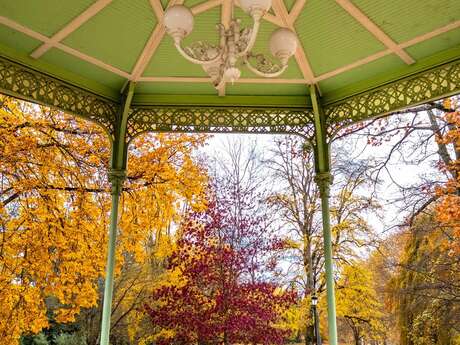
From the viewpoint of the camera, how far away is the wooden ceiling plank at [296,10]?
2.90m

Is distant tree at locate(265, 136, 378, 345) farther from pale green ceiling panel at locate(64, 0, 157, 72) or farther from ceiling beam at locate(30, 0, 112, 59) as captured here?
ceiling beam at locate(30, 0, 112, 59)

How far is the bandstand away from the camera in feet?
9.48

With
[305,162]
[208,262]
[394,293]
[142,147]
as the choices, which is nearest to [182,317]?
[208,262]

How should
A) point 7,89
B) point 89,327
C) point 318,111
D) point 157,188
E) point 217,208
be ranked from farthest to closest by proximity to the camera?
point 89,327, point 217,208, point 157,188, point 318,111, point 7,89

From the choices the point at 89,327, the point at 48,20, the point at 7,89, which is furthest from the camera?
the point at 89,327

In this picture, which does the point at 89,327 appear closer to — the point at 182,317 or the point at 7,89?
the point at 182,317

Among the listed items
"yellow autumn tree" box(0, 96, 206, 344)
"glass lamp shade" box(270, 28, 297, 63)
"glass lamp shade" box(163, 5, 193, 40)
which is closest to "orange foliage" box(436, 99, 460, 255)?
"yellow autumn tree" box(0, 96, 206, 344)

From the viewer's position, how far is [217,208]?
9.77 m

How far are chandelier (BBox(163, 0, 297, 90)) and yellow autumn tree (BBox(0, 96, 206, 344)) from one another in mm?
4173

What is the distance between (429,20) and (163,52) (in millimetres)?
2041

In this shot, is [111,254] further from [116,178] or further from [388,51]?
[388,51]

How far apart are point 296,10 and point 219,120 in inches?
59.9

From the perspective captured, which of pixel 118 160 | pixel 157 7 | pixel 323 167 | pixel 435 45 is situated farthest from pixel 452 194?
pixel 157 7

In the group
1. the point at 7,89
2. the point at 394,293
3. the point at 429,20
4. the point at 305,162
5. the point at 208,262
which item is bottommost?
the point at 394,293
